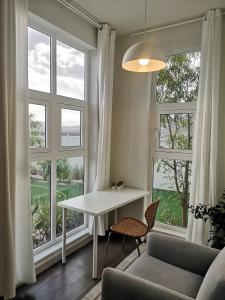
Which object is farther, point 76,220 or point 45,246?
point 76,220

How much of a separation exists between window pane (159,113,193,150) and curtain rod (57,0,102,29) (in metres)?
1.45

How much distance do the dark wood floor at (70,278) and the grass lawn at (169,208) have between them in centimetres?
63

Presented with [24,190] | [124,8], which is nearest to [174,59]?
[124,8]

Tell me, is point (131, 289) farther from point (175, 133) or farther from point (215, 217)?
point (175, 133)

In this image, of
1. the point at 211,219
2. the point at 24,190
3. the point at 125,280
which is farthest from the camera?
the point at 211,219

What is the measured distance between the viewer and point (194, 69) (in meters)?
2.87

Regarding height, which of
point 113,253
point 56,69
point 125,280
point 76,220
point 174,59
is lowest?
point 113,253

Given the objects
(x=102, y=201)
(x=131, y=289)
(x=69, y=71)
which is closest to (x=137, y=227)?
(x=102, y=201)

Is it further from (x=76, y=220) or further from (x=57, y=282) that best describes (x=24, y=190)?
(x=76, y=220)

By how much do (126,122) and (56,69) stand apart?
120 cm

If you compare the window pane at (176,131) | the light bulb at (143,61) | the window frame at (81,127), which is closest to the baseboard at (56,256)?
the window frame at (81,127)

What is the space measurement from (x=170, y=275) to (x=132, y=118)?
81.3 inches

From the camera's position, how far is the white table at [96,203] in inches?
89.4

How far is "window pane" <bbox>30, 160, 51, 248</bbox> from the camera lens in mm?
2473
